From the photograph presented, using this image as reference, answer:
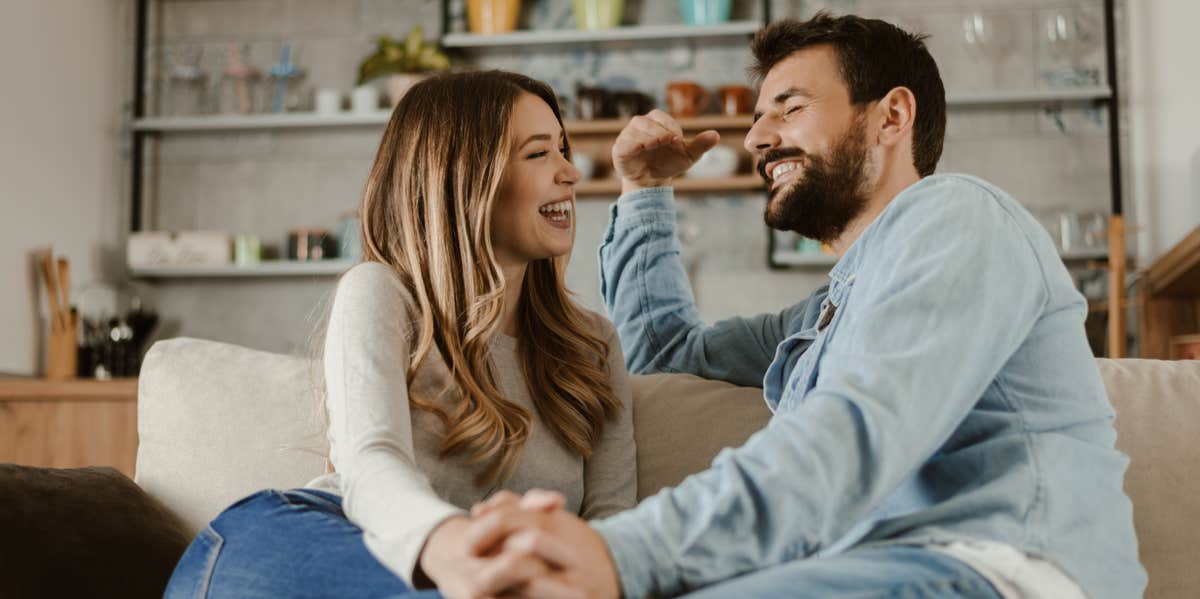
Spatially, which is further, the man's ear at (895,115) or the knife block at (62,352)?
the knife block at (62,352)

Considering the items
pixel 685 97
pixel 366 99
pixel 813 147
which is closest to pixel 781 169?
pixel 813 147

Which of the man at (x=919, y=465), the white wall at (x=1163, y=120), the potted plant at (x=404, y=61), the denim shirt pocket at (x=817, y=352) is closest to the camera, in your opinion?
the man at (x=919, y=465)

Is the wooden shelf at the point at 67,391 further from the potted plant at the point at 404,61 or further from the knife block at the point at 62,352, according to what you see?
the potted plant at the point at 404,61

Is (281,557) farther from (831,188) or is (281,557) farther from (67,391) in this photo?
(67,391)

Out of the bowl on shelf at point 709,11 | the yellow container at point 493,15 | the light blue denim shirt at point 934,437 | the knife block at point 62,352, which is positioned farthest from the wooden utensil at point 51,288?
the light blue denim shirt at point 934,437

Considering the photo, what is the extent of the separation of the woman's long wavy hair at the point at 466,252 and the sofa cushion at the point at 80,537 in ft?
1.44

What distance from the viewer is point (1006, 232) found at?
1.12m

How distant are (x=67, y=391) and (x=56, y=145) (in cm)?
Answer: 114

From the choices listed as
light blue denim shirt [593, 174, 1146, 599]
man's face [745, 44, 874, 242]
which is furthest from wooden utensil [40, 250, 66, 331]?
light blue denim shirt [593, 174, 1146, 599]

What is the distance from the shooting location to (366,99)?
420 cm

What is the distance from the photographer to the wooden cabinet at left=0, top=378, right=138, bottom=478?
3326 millimetres

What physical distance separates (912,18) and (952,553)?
11.2 feet

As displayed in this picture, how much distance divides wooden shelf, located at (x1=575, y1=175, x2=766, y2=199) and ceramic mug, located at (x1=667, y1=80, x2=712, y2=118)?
9.9 inches

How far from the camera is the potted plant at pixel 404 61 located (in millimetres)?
4129
